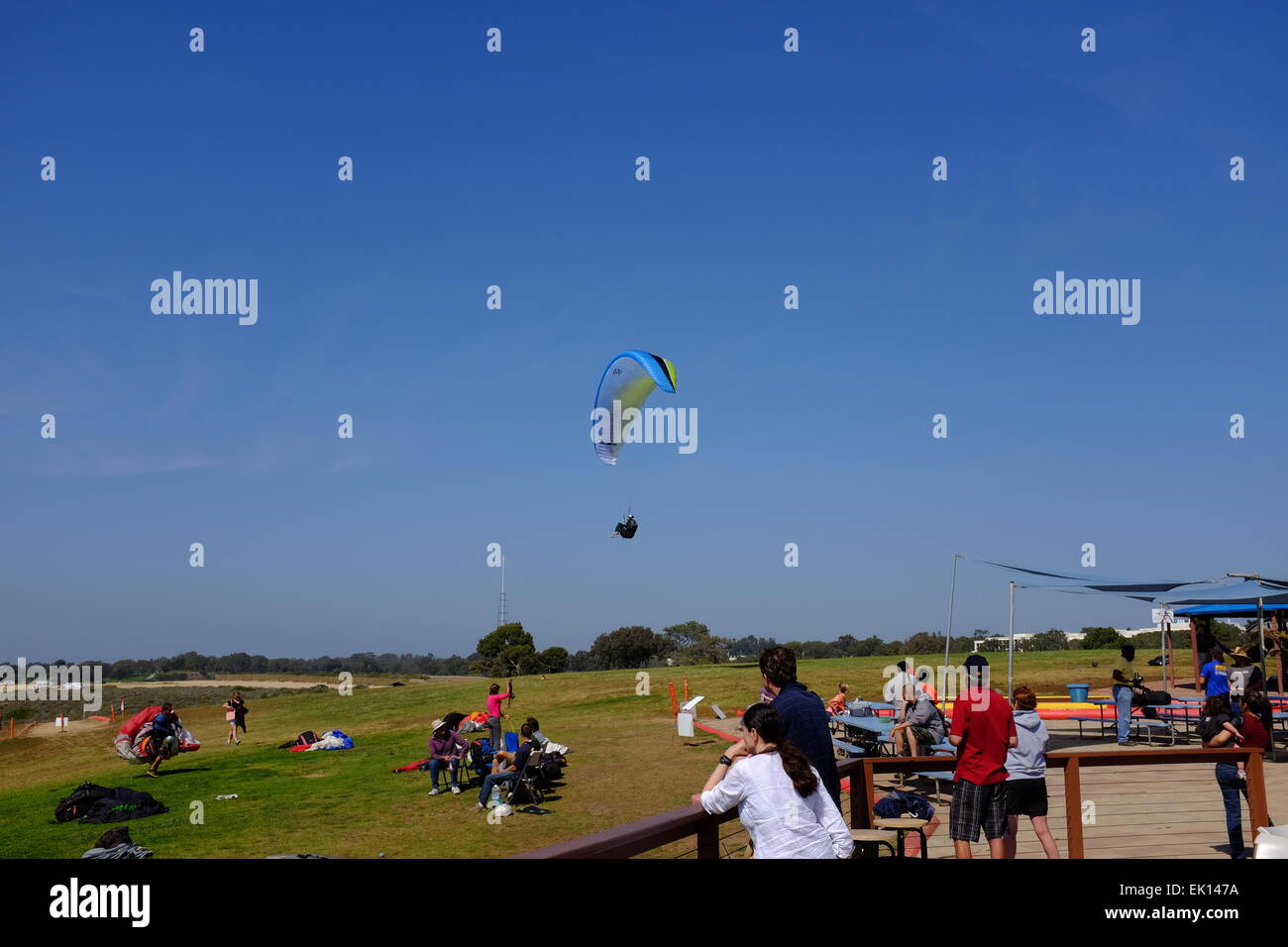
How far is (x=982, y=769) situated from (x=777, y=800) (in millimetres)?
3499

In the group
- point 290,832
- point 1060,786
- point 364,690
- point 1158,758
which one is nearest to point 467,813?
point 290,832

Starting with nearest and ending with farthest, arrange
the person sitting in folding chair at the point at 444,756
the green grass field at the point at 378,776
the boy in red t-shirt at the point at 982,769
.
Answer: the boy in red t-shirt at the point at 982,769 → the green grass field at the point at 378,776 → the person sitting in folding chair at the point at 444,756

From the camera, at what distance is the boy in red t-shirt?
24.9ft

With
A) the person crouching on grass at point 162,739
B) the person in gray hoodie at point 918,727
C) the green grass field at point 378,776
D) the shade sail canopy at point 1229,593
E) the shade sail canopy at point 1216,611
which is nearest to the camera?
the person in gray hoodie at point 918,727

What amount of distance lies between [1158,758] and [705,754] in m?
14.4

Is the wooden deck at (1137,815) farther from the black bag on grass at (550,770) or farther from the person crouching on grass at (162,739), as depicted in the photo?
the person crouching on grass at (162,739)

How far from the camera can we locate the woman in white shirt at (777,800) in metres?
4.76

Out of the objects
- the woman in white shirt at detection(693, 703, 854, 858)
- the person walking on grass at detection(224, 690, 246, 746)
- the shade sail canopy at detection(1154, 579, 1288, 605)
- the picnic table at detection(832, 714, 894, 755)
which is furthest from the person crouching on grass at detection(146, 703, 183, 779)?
the shade sail canopy at detection(1154, 579, 1288, 605)

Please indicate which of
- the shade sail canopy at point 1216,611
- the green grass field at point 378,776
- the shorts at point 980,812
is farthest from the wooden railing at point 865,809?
the shade sail canopy at point 1216,611

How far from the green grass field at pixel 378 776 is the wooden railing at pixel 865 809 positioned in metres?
7.74

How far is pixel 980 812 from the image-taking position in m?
7.61

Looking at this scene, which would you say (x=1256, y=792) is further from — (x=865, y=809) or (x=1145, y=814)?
(x=865, y=809)

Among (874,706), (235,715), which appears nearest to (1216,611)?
(874,706)
